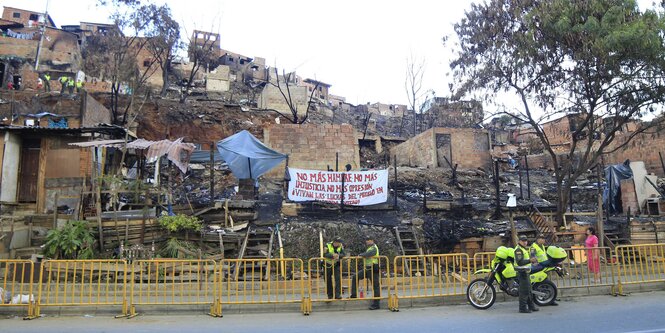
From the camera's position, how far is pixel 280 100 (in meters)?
38.0

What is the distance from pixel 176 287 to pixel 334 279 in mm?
3594

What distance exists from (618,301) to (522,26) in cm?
932

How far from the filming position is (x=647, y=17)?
1260 centimetres

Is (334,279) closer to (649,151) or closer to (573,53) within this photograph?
(573,53)

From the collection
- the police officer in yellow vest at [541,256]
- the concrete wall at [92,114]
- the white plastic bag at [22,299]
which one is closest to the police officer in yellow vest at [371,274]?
the police officer in yellow vest at [541,256]

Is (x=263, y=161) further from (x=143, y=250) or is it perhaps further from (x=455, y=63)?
(x=455, y=63)

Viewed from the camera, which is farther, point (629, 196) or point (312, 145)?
point (312, 145)

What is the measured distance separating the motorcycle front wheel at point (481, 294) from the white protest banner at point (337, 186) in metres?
7.46

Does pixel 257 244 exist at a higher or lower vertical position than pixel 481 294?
higher

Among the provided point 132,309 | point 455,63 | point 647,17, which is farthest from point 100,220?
point 647,17

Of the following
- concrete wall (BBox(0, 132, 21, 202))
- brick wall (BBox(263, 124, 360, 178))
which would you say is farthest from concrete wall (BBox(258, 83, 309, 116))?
concrete wall (BBox(0, 132, 21, 202))

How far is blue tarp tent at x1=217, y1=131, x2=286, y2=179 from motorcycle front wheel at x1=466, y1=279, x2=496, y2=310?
30.0 feet

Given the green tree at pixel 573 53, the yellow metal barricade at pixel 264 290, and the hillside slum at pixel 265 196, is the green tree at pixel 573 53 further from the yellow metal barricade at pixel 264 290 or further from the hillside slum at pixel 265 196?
the yellow metal barricade at pixel 264 290

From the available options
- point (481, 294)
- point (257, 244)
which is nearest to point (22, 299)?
point (257, 244)
